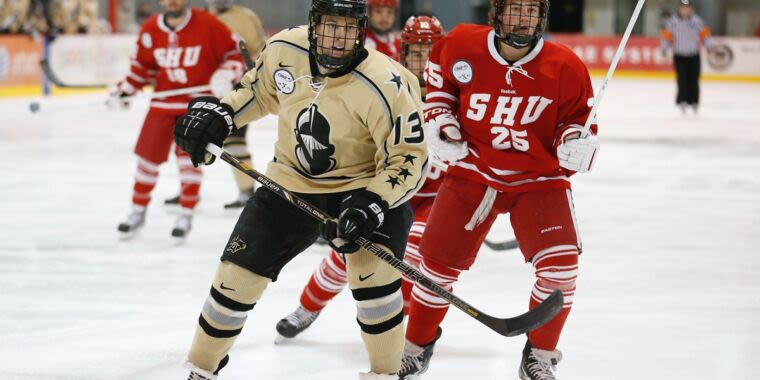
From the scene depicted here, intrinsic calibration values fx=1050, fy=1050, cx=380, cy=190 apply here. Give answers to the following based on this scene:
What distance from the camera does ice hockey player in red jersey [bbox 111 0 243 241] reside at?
491 cm

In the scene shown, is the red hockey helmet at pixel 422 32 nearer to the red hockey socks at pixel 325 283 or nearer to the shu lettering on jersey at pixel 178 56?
the red hockey socks at pixel 325 283

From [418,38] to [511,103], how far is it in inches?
33.5

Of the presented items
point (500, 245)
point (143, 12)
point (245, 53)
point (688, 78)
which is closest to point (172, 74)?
point (245, 53)

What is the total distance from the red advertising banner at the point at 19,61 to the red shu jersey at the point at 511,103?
372 inches

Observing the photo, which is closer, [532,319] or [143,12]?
[532,319]

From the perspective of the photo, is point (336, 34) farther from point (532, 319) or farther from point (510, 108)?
point (532, 319)

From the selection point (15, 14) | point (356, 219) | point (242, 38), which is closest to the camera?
point (356, 219)

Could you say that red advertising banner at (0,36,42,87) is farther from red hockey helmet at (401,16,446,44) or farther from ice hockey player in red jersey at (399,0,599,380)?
ice hockey player in red jersey at (399,0,599,380)

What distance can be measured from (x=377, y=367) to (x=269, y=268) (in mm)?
370

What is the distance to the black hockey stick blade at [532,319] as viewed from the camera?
2541 mm

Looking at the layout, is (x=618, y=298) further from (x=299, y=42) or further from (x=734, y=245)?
(x=299, y=42)

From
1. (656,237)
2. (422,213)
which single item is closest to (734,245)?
(656,237)

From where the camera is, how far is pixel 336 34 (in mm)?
2377

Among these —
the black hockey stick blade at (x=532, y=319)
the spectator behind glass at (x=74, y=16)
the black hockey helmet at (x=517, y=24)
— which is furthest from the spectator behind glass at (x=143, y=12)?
the black hockey stick blade at (x=532, y=319)
